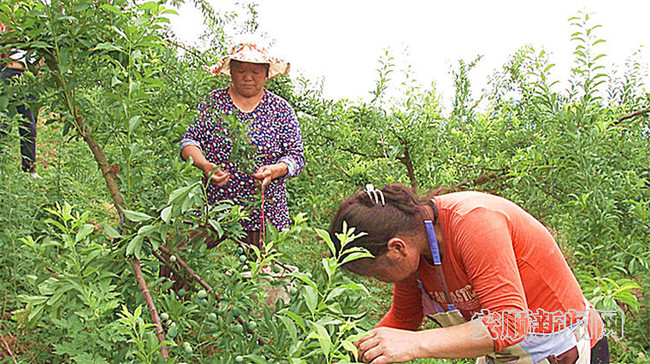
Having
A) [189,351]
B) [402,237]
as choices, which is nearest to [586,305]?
[402,237]

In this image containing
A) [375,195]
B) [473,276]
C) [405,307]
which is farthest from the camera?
[405,307]

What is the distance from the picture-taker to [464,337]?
1.60m

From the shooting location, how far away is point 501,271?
62.7 inches

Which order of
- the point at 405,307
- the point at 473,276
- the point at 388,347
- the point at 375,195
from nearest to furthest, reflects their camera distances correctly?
the point at 388,347
the point at 473,276
the point at 375,195
the point at 405,307

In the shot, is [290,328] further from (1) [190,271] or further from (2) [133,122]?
(2) [133,122]

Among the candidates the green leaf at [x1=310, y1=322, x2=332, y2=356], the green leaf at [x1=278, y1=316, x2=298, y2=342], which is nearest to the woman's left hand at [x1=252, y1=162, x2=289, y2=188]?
the green leaf at [x1=278, y1=316, x2=298, y2=342]

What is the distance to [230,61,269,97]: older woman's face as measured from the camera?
9.57ft

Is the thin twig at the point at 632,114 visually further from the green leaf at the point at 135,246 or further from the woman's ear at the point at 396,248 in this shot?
the green leaf at the point at 135,246

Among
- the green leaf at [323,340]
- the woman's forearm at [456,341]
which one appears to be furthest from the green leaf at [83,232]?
the woman's forearm at [456,341]

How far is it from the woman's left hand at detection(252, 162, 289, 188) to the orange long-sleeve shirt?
0.74 meters

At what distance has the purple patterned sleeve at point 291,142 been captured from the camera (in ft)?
9.45

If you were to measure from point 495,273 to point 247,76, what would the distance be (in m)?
1.75

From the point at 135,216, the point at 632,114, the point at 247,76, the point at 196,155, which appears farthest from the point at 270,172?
the point at 632,114

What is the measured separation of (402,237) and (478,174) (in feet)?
7.70
